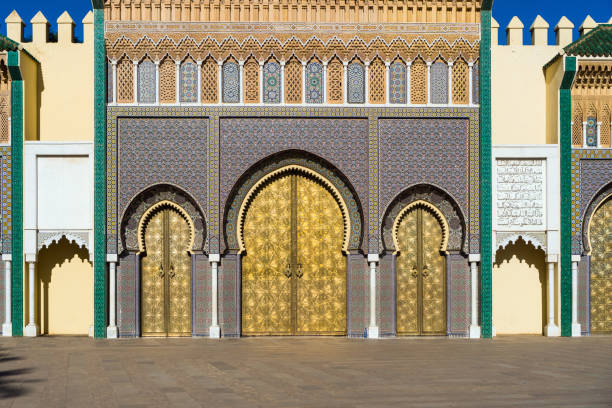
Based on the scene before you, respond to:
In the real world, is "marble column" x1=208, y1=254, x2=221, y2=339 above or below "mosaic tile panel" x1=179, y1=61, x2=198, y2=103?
below

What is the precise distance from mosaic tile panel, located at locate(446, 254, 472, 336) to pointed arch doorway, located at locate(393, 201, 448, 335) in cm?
10

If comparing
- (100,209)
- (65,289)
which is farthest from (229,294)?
(65,289)

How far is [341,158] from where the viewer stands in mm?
11391

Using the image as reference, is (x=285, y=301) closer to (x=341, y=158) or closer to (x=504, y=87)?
(x=341, y=158)

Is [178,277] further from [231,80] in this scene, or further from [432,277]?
[432,277]

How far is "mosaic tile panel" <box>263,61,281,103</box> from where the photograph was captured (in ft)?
37.7

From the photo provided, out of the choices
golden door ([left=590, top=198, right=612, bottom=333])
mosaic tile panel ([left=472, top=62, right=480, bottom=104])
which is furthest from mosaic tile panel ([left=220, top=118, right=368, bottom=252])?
golden door ([left=590, top=198, right=612, bottom=333])

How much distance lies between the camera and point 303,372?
7910 mm

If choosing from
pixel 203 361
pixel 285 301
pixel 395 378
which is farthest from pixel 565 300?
pixel 203 361

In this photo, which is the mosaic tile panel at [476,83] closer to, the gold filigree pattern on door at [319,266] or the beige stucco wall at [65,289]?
the gold filigree pattern on door at [319,266]

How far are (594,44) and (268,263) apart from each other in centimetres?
598

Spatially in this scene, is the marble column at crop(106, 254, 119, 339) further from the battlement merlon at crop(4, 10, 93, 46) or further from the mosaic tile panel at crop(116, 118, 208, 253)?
the battlement merlon at crop(4, 10, 93, 46)

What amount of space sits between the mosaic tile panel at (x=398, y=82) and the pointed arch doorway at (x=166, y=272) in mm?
3579

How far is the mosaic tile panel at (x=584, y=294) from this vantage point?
1167 centimetres
